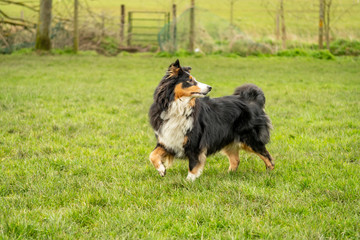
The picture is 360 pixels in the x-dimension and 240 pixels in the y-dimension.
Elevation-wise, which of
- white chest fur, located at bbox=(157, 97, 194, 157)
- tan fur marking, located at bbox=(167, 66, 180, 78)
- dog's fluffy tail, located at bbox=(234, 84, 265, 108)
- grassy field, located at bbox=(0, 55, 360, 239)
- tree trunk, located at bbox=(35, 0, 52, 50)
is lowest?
grassy field, located at bbox=(0, 55, 360, 239)

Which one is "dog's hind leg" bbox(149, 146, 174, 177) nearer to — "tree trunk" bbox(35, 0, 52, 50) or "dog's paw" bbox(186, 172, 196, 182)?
"dog's paw" bbox(186, 172, 196, 182)

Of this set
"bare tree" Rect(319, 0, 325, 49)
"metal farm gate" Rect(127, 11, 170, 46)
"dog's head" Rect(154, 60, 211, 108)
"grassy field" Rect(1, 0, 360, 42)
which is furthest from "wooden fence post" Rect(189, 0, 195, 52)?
"dog's head" Rect(154, 60, 211, 108)

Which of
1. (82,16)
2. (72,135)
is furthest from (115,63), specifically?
(72,135)

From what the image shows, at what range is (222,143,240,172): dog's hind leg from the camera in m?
5.09

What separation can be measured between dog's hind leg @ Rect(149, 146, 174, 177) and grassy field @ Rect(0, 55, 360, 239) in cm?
12

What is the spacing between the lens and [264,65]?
18078 mm

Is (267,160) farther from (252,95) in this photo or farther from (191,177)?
(191,177)

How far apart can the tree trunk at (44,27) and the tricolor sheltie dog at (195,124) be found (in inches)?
690

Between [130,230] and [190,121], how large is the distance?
1729 millimetres

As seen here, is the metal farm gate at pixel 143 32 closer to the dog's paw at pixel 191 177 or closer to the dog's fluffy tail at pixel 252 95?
the dog's fluffy tail at pixel 252 95

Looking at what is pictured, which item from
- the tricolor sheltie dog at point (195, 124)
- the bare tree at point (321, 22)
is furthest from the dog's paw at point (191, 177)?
the bare tree at point (321, 22)

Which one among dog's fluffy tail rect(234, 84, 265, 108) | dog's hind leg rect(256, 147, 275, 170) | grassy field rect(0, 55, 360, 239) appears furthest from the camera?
dog's fluffy tail rect(234, 84, 265, 108)

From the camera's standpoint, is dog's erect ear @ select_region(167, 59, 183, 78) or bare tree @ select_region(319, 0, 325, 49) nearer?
dog's erect ear @ select_region(167, 59, 183, 78)

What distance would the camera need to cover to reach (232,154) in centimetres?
516
